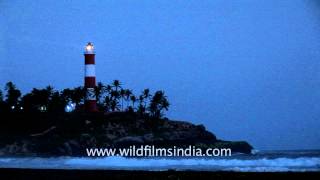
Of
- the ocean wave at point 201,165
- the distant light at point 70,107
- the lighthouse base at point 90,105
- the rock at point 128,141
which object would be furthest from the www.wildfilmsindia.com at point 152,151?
the ocean wave at point 201,165

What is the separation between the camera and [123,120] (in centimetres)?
5444

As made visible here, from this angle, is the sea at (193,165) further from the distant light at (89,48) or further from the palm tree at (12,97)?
the palm tree at (12,97)

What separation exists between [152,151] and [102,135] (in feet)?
14.9

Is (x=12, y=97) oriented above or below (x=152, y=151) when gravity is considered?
above

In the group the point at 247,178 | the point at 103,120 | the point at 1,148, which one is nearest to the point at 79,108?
the point at 103,120

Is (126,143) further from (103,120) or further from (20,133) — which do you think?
(20,133)

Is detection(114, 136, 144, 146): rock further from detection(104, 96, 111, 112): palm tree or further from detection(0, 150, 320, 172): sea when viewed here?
detection(0, 150, 320, 172): sea

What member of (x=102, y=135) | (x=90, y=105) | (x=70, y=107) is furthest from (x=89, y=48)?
(x=70, y=107)

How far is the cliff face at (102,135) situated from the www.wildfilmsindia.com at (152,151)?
1.98 feet

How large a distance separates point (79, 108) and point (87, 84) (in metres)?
11.0

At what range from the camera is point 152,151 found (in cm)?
5216

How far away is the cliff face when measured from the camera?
1937 inches

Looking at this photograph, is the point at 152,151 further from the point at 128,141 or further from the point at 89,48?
the point at 89,48

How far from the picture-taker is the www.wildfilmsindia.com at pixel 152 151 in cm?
4722
